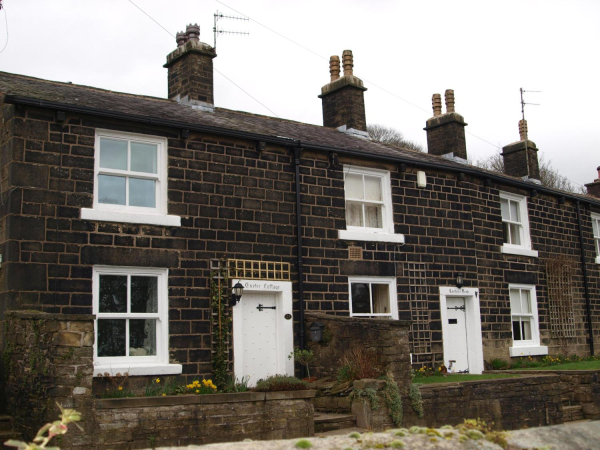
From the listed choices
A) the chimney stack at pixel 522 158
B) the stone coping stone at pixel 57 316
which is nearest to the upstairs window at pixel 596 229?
the chimney stack at pixel 522 158

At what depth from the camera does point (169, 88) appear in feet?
52.3

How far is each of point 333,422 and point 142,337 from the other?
3500 mm

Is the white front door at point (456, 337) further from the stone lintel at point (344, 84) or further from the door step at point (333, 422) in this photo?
the stone lintel at point (344, 84)

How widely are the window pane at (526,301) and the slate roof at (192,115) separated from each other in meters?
3.12

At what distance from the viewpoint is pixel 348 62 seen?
60.5ft

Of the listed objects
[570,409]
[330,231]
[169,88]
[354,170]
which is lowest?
[570,409]

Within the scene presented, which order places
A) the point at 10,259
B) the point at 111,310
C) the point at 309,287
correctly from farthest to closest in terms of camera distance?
the point at 309,287
the point at 111,310
the point at 10,259

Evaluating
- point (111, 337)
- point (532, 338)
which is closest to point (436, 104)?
point (532, 338)

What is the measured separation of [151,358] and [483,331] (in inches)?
333

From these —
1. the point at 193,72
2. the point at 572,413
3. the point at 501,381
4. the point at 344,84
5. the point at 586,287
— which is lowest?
the point at 572,413

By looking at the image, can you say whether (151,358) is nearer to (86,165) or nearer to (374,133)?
(86,165)

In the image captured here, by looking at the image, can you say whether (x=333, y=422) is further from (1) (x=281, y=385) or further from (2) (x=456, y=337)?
(2) (x=456, y=337)

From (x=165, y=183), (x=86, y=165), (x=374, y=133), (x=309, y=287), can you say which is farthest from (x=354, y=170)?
(x=374, y=133)

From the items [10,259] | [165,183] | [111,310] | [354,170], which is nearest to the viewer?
[10,259]
